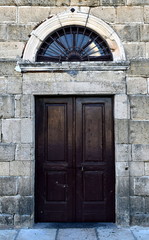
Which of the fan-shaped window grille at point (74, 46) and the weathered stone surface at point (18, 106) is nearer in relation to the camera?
the weathered stone surface at point (18, 106)

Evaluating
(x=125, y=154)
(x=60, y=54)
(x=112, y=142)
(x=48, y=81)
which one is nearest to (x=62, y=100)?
(x=48, y=81)

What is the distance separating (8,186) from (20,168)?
1.27 feet

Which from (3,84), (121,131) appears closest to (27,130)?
(3,84)

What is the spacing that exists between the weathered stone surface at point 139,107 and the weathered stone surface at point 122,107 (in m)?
0.11

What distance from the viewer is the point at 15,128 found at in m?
4.34

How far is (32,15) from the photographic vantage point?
443 centimetres

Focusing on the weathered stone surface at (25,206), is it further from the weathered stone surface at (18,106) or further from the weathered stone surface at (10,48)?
the weathered stone surface at (10,48)

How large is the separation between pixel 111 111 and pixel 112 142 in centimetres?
59

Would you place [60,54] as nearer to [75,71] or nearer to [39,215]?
[75,71]

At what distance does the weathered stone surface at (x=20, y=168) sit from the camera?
14.0 ft

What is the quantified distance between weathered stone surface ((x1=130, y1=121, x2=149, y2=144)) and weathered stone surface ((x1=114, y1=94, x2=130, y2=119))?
0.25 meters

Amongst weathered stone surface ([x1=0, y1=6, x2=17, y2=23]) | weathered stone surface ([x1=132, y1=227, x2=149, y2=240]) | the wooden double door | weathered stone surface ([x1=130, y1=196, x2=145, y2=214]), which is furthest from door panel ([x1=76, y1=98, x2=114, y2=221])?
weathered stone surface ([x1=0, y1=6, x2=17, y2=23])

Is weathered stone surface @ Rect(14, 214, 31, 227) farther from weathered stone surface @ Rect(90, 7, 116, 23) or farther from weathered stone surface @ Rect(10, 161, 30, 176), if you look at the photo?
weathered stone surface @ Rect(90, 7, 116, 23)

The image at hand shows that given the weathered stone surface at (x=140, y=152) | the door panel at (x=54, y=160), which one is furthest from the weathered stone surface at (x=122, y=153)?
the door panel at (x=54, y=160)
